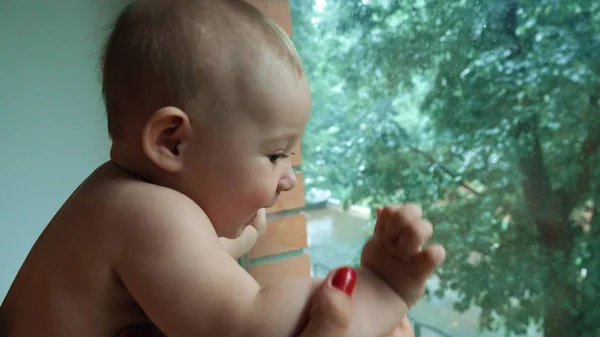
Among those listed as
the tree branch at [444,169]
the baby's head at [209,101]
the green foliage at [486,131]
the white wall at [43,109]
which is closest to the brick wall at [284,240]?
the green foliage at [486,131]

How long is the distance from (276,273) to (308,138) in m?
0.26

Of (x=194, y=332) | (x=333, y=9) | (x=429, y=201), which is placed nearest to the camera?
(x=194, y=332)

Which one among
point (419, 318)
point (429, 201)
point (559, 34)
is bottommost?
point (419, 318)

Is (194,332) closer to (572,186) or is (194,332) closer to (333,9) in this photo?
(572,186)

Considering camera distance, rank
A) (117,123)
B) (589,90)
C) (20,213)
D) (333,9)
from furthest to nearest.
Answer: (20,213) → (333,9) → (589,90) → (117,123)

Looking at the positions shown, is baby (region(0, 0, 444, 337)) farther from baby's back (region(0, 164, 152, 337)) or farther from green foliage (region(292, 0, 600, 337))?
green foliage (region(292, 0, 600, 337))

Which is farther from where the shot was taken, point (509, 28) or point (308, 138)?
point (308, 138)

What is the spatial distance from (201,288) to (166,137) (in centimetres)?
14

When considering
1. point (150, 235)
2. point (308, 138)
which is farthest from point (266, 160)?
point (308, 138)

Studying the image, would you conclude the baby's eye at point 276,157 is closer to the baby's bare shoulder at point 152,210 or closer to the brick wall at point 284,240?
the baby's bare shoulder at point 152,210

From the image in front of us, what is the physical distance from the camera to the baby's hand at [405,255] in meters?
0.44

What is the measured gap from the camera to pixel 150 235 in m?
0.42

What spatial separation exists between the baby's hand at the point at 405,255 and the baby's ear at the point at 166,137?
0.18 m

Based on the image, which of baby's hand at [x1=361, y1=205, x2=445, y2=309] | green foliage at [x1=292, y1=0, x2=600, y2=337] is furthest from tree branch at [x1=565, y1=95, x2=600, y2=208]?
baby's hand at [x1=361, y1=205, x2=445, y2=309]
